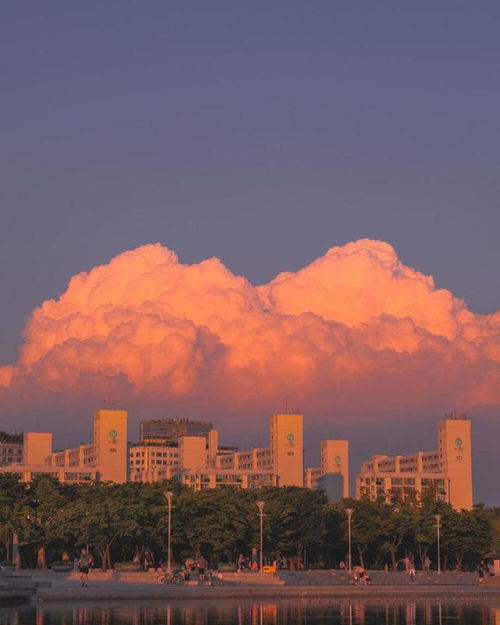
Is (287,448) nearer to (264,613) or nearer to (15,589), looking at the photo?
A: (15,589)

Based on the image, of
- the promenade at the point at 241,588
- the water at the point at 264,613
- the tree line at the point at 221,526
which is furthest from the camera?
the tree line at the point at 221,526

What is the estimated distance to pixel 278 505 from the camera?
105 metres

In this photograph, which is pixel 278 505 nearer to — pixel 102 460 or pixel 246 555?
pixel 246 555

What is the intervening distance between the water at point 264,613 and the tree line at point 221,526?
1329 inches

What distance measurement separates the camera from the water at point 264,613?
1923 inches

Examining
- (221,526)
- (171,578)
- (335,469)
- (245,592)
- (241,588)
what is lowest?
(245,592)

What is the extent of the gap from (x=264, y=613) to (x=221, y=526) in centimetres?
4402

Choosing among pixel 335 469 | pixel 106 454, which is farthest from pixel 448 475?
pixel 106 454

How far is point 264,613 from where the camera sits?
5431 cm

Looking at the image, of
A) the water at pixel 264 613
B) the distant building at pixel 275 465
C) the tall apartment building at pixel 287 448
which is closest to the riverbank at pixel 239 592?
the water at pixel 264 613

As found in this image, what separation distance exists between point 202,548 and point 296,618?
51.1 meters

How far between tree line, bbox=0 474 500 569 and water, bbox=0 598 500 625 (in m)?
33.8

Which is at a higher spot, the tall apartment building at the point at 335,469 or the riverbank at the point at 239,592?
the tall apartment building at the point at 335,469

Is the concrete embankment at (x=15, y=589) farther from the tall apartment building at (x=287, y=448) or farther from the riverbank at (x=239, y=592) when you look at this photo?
the tall apartment building at (x=287, y=448)
